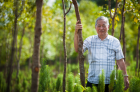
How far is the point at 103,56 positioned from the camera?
2.13 metres

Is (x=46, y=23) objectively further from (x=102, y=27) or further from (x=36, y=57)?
(x=36, y=57)

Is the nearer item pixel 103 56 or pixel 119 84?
pixel 119 84

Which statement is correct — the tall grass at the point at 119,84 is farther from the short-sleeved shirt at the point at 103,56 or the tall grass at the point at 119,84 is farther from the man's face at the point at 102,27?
the man's face at the point at 102,27

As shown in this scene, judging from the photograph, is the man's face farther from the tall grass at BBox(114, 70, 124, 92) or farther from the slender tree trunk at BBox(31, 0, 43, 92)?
the slender tree trunk at BBox(31, 0, 43, 92)

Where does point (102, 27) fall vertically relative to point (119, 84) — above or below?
above

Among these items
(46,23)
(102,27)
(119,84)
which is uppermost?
(46,23)

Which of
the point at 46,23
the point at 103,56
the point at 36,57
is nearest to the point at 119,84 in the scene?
the point at 103,56

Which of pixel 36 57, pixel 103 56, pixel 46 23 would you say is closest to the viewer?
pixel 36 57

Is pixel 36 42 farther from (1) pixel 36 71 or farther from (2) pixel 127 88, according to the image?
(2) pixel 127 88

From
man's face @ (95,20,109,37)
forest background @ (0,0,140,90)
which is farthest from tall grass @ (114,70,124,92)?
forest background @ (0,0,140,90)

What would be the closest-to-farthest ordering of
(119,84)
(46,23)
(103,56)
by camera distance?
(119,84), (103,56), (46,23)

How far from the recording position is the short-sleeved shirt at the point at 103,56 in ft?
6.95

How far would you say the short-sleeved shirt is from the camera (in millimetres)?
2117

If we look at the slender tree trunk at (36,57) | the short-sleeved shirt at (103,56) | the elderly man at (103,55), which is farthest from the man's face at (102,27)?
the slender tree trunk at (36,57)
